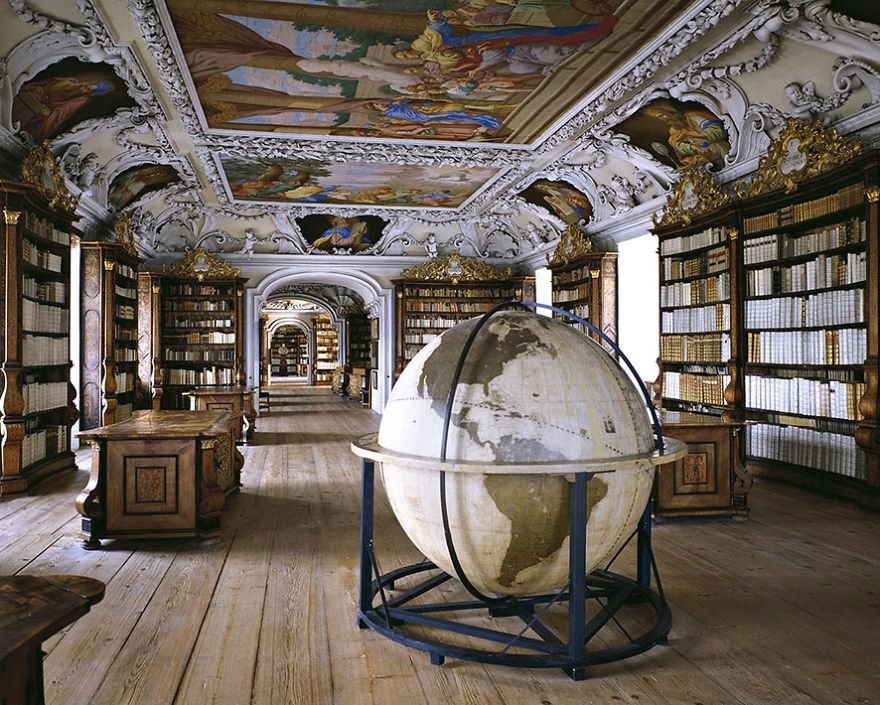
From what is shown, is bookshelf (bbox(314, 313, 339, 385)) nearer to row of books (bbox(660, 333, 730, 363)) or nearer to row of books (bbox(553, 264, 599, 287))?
row of books (bbox(553, 264, 599, 287))

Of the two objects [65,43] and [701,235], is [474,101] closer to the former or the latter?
[701,235]

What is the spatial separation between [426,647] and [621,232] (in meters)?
9.92

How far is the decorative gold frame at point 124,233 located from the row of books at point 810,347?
Answer: 9335 mm

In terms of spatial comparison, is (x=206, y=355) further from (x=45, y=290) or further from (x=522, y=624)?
(x=522, y=624)

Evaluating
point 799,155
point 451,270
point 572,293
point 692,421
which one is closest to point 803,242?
point 799,155

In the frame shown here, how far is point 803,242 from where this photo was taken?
7594 mm

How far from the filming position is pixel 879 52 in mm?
6289

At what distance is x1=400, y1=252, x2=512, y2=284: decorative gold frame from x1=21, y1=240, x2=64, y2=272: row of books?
8.27 m

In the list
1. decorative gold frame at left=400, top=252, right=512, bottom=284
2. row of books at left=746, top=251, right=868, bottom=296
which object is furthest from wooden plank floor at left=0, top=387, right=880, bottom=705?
decorative gold frame at left=400, top=252, right=512, bottom=284

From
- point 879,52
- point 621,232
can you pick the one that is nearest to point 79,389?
point 621,232

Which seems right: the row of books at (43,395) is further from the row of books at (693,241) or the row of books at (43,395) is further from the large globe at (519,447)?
the row of books at (693,241)

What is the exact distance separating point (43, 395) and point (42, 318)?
0.89 m

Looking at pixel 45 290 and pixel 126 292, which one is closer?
pixel 45 290

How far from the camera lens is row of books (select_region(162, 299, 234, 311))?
15125mm
